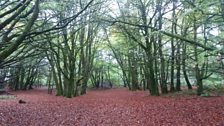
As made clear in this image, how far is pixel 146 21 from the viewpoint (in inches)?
776

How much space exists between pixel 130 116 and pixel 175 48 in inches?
398

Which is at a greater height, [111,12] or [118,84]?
[111,12]

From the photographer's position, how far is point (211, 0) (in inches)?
275

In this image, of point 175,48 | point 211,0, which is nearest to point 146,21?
point 175,48

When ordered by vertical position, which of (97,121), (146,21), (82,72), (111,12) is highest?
(111,12)

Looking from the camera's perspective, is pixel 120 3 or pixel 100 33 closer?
pixel 120 3

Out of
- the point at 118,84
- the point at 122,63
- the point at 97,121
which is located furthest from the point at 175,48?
the point at 118,84

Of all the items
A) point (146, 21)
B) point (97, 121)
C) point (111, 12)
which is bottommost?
point (97, 121)

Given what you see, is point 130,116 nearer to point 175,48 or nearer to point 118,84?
point 175,48

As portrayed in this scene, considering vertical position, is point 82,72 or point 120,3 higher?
point 120,3

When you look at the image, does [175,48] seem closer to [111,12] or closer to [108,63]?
[111,12]

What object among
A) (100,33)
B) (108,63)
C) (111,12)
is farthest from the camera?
(108,63)

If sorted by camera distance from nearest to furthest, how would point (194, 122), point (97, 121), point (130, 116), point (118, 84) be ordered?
1. point (194, 122)
2. point (97, 121)
3. point (130, 116)
4. point (118, 84)

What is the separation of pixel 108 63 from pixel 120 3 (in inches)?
896
